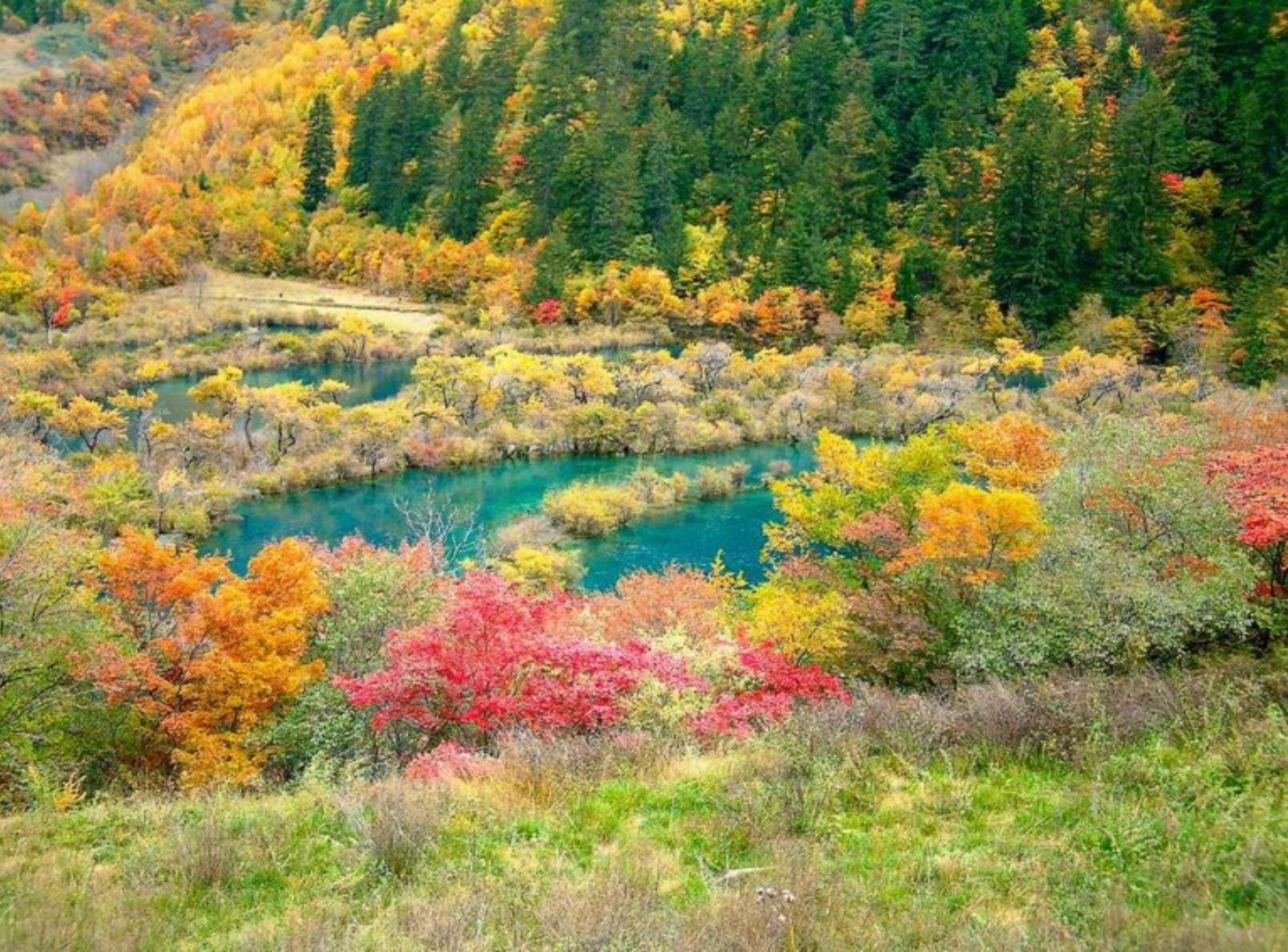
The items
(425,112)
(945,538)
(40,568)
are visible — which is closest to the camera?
(945,538)

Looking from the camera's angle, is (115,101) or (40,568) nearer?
(40,568)

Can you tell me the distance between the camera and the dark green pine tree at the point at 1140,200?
2393 inches

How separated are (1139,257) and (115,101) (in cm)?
16009

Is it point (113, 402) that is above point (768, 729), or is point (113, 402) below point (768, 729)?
below

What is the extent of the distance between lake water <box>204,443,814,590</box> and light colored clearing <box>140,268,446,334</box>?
32106 millimetres

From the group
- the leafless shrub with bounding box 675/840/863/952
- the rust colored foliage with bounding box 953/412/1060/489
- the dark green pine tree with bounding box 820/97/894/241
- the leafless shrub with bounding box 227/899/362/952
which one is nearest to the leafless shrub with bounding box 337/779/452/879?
the leafless shrub with bounding box 227/899/362/952

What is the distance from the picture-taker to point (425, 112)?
9875cm

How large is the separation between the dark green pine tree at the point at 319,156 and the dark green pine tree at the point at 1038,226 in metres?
71.7

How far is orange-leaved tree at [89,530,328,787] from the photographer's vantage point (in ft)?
51.0

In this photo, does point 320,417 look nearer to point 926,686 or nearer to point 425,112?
point 926,686

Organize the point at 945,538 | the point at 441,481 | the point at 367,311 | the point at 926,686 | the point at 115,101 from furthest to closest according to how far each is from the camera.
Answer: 1. the point at 115,101
2. the point at 367,311
3. the point at 441,481
4. the point at 945,538
5. the point at 926,686

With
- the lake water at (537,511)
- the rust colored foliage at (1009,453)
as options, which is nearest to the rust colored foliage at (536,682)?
the rust colored foliage at (1009,453)

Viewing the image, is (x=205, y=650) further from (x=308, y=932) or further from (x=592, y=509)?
(x=592, y=509)

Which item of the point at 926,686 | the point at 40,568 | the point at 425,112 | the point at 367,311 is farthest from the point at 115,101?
the point at 926,686
